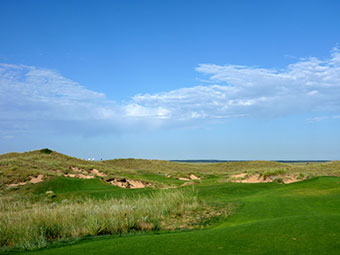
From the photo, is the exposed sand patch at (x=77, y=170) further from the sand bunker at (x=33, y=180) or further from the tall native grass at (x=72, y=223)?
the tall native grass at (x=72, y=223)

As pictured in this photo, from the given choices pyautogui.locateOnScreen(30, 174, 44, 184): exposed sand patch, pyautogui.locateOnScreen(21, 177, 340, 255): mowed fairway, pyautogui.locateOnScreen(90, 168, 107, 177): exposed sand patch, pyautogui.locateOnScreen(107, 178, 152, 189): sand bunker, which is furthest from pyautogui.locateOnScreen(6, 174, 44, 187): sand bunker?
pyautogui.locateOnScreen(21, 177, 340, 255): mowed fairway

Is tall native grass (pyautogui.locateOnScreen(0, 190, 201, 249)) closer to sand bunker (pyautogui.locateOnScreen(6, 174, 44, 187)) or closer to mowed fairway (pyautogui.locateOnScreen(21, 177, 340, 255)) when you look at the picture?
mowed fairway (pyautogui.locateOnScreen(21, 177, 340, 255))

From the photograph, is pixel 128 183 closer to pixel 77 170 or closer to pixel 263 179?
pixel 77 170

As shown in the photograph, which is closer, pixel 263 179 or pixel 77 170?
pixel 263 179

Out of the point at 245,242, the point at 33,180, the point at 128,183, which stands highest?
the point at 245,242

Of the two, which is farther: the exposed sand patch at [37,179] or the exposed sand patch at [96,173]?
the exposed sand patch at [96,173]

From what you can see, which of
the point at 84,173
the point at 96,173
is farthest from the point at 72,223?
the point at 96,173

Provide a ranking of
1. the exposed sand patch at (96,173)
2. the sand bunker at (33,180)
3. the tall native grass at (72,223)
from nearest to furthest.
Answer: the tall native grass at (72,223)
the sand bunker at (33,180)
the exposed sand patch at (96,173)

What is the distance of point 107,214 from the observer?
12.5m

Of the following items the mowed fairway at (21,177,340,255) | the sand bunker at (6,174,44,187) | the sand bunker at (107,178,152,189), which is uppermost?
the mowed fairway at (21,177,340,255)

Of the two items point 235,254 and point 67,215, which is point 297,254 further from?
point 67,215

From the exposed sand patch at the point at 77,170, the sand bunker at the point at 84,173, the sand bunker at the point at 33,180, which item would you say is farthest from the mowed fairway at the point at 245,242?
the exposed sand patch at the point at 77,170

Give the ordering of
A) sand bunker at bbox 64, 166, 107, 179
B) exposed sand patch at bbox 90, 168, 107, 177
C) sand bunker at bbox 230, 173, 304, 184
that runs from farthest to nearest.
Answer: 1. exposed sand patch at bbox 90, 168, 107, 177
2. sand bunker at bbox 64, 166, 107, 179
3. sand bunker at bbox 230, 173, 304, 184

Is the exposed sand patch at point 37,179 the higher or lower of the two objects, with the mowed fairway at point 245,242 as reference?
lower
